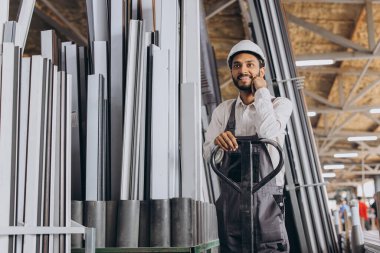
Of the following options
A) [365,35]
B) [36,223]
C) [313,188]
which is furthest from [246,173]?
[365,35]

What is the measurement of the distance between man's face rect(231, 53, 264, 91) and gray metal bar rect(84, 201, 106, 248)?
4.60 feet

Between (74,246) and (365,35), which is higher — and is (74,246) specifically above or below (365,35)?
below

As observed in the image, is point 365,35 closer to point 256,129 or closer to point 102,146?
point 256,129

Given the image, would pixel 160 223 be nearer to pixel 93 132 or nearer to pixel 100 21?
pixel 93 132

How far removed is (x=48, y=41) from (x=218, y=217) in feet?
4.41

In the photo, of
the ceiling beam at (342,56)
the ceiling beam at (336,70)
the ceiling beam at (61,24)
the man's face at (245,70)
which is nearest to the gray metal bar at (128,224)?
the man's face at (245,70)

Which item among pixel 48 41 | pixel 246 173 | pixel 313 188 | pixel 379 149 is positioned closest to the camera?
pixel 48 41

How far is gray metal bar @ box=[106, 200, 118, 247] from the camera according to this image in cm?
158

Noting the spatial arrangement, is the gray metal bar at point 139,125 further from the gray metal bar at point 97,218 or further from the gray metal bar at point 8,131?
the gray metal bar at point 8,131

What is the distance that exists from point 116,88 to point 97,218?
48 centimetres

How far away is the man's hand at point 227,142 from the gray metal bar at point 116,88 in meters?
0.76

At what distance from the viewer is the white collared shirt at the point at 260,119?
2518 mm

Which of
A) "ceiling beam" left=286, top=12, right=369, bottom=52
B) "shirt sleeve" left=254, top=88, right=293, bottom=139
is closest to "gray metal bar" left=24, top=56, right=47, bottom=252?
"shirt sleeve" left=254, top=88, right=293, bottom=139

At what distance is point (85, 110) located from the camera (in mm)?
1886
